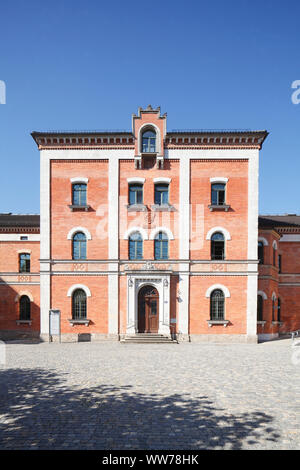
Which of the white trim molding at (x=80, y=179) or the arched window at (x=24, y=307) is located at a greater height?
the white trim molding at (x=80, y=179)

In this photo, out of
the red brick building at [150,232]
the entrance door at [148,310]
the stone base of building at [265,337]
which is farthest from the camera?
the stone base of building at [265,337]

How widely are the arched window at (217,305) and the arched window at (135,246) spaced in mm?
5617

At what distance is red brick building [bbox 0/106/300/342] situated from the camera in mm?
20438

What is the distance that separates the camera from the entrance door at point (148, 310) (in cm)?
2058

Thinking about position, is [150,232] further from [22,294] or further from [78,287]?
[22,294]

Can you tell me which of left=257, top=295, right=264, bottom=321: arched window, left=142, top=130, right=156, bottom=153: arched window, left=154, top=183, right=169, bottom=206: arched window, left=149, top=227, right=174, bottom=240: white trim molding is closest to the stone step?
left=149, top=227, right=174, bottom=240: white trim molding

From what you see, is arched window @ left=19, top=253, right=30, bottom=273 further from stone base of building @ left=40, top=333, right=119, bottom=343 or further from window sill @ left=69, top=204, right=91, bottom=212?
window sill @ left=69, top=204, right=91, bottom=212

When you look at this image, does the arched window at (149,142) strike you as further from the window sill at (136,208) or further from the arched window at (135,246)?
the arched window at (135,246)

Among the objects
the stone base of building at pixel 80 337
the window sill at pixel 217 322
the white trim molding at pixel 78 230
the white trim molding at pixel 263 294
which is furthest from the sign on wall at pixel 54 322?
the white trim molding at pixel 263 294

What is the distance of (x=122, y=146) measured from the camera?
21219 mm

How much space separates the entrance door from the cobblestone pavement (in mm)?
4956
